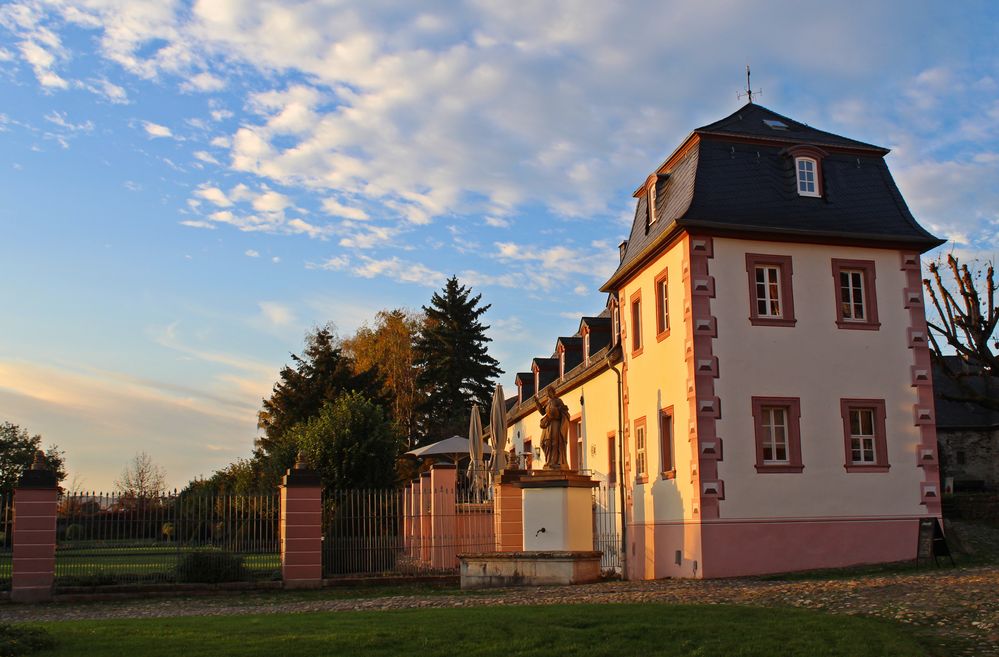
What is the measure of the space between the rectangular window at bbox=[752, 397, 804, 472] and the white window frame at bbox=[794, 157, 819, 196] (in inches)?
189

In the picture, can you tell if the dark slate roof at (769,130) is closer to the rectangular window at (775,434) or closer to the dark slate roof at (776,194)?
the dark slate roof at (776,194)

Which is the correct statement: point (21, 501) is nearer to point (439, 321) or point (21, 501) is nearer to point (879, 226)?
point (879, 226)

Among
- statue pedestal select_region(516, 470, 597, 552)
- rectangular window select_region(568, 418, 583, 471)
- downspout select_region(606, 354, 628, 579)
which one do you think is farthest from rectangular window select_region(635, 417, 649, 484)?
rectangular window select_region(568, 418, 583, 471)

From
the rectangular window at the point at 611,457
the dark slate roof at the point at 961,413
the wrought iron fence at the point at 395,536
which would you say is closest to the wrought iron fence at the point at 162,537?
the wrought iron fence at the point at 395,536

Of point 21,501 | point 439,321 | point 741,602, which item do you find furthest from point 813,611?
point 439,321

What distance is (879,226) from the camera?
2147 centimetres

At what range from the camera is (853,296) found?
834 inches

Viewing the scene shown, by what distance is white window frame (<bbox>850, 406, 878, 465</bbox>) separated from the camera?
20.4 meters

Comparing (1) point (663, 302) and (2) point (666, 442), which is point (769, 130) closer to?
(1) point (663, 302)

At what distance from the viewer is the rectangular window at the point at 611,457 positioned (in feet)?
85.3

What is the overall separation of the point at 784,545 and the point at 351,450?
40.3ft

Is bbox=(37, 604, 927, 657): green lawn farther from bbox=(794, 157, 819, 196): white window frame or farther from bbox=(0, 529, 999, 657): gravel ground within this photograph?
bbox=(794, 157, 819, 196): white window frame

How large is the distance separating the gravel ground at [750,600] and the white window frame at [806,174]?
8.36 metres

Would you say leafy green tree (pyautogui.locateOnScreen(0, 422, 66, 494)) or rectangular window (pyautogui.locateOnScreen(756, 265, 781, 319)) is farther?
leafy green tree (pyautogui.locateOnScreen(0, 422, 66, 494))
